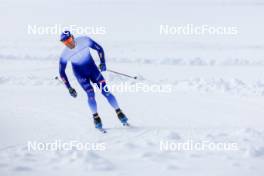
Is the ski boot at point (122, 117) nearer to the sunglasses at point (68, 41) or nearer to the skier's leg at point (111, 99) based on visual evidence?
the skier's leg at point (111, 99)

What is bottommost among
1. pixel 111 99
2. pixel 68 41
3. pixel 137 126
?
pixel 137 126

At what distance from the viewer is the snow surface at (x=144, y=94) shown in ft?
11.4

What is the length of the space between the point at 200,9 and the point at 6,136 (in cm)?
236

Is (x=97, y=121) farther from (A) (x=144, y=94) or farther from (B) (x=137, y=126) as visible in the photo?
(A) (x=144, y=94)

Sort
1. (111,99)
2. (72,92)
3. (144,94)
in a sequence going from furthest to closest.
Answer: (144,94) < (111,99) < (72,92)

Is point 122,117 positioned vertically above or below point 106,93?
below

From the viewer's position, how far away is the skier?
3.90 meters

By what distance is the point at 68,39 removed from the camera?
3855 millimetres

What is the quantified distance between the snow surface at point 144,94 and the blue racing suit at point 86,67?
20 centimetres

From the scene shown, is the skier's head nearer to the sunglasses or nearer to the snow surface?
the sunglasses

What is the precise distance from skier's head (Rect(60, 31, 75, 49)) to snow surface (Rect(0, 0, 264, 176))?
45 cm

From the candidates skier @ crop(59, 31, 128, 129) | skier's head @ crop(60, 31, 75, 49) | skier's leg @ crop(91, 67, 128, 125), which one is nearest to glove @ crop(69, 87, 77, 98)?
→ skier @ crop(59, 31, 128, 129)

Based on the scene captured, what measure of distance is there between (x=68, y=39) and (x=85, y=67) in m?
0.31

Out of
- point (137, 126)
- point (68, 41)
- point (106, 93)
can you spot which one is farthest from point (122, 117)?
point (68, 41)
